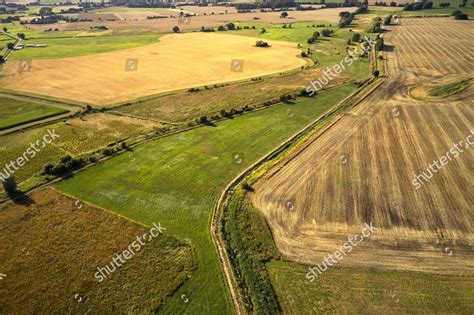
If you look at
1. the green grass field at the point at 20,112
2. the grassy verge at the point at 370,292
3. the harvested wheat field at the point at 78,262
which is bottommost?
the grassy verge at the point at 370,292

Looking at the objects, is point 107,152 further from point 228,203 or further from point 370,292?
point 370,292

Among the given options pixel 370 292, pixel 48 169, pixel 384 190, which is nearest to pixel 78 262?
pixel 48 169

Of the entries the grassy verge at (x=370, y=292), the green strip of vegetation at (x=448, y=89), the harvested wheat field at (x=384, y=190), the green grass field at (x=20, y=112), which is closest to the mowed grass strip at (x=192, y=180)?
the grassy verge at (x=370, y=292)

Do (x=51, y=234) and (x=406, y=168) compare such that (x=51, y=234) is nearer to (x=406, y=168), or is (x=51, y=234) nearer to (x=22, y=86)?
(x=406, y=168)

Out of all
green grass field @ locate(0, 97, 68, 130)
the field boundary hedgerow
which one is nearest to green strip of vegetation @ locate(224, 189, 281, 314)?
the field boundary hedgerow

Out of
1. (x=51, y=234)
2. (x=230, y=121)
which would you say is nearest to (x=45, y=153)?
(x=51, y=234)

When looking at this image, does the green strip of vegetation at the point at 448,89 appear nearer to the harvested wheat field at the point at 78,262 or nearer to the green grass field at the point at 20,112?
the harvested wheat field at the point at 78,262
